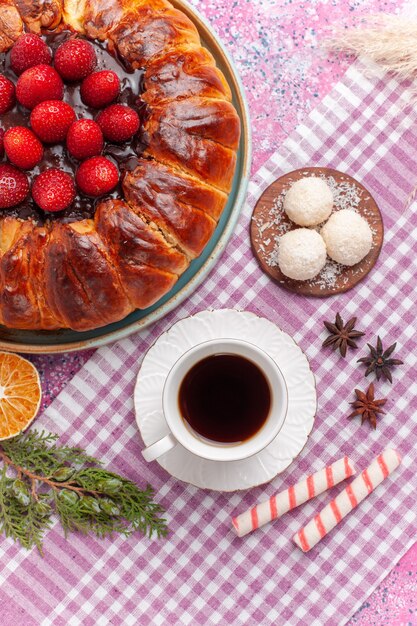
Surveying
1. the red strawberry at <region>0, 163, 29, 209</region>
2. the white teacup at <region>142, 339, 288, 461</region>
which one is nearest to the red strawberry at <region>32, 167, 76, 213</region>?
the red strawberry at <region>0, 163, 29, 209</region>

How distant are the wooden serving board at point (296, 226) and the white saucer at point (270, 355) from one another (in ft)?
0.56

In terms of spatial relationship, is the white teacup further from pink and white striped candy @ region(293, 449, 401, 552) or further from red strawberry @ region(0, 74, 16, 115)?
red strawberry @ region(0, 74, 16, 115)

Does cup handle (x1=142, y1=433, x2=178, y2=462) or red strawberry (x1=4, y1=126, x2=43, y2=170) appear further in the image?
cup handle (x1=142, y1=433, x2=178, y2=462)

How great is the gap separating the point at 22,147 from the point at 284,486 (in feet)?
4.10

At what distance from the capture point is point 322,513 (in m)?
2.11

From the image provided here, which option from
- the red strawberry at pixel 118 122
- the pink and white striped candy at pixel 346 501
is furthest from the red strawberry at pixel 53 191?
the pink and white striped candy at pixel 346 501

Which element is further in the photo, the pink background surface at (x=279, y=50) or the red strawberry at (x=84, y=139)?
the pink background surface at (x=279, y=50)

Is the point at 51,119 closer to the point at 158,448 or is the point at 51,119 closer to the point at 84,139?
the point at 84,139

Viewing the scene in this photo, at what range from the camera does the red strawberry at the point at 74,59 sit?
166 cm

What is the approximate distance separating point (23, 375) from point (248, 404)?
2.23 ft

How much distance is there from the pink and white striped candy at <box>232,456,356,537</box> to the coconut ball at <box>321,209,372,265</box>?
2.05ft

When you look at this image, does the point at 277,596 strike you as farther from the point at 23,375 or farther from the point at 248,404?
the point at 23,375

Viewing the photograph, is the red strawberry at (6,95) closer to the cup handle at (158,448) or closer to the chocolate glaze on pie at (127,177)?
the chocolate glaze on pie at (127,177)

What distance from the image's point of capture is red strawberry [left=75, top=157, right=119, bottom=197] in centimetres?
165
